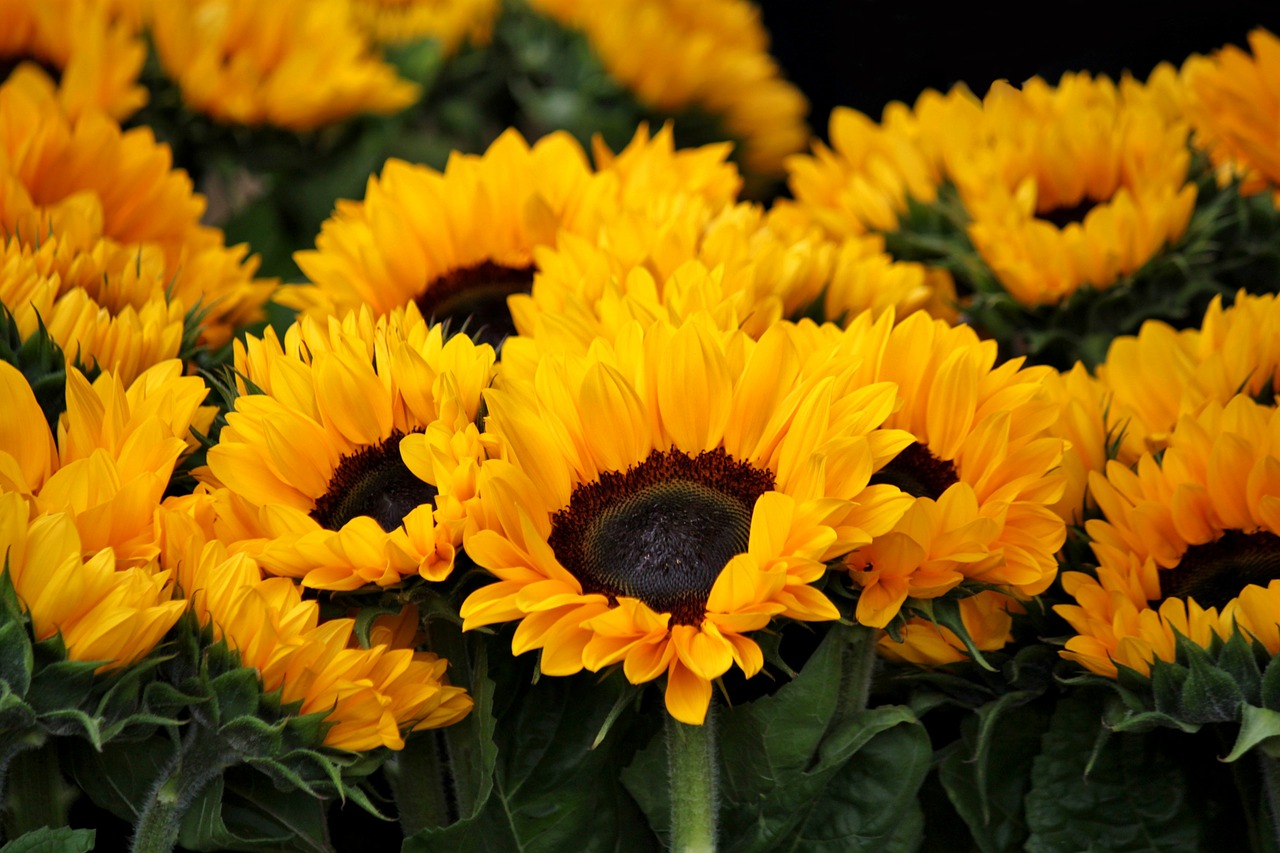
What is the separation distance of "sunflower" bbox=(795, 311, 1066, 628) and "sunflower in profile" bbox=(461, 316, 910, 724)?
24 millimetres

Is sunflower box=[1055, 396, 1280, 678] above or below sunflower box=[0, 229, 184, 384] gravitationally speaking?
below

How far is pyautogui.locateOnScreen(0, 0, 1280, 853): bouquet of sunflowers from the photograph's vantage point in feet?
1.59

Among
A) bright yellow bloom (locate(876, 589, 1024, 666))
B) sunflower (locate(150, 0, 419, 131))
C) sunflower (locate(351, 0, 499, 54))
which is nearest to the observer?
bright yellow bloom (locate(876, 589, 1024, 666))

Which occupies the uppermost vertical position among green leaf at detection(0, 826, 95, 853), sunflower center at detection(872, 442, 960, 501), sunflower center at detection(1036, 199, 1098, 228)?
sunflower center at detection(1036, 199, 1098, 228)

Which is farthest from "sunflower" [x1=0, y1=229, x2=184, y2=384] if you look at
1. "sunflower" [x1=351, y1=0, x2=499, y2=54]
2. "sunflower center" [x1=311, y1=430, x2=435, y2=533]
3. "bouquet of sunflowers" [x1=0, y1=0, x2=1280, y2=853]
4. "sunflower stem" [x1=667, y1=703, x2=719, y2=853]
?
"sunflower" [x1=351, y1=0, x2=499, y2=54]

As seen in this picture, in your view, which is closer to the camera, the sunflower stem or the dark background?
the sunflower stem

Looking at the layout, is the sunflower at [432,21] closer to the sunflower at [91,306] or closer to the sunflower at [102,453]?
the sunflower at [91,306]

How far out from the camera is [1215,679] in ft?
1.67

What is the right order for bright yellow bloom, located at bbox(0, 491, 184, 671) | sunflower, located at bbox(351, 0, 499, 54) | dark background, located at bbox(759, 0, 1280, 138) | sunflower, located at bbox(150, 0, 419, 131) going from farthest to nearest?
sunflower, located at bbox(351, 0, 499, 54) < sunflower, located at bbox(150, 0, 419, 131) < dark background, located at bbox(759, 0, 1280, 138) < bright yellow bloom, located at bbox(0, 491, 184, 671)

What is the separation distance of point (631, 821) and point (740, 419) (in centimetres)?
18

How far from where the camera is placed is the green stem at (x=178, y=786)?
49 centimetres

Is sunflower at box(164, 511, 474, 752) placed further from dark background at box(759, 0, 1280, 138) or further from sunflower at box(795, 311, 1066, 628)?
dark background at box(759, 0, 1280, 138)

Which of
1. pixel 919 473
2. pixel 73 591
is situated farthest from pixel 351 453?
pixel 919 473

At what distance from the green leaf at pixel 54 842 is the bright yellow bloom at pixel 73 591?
0.21ft
